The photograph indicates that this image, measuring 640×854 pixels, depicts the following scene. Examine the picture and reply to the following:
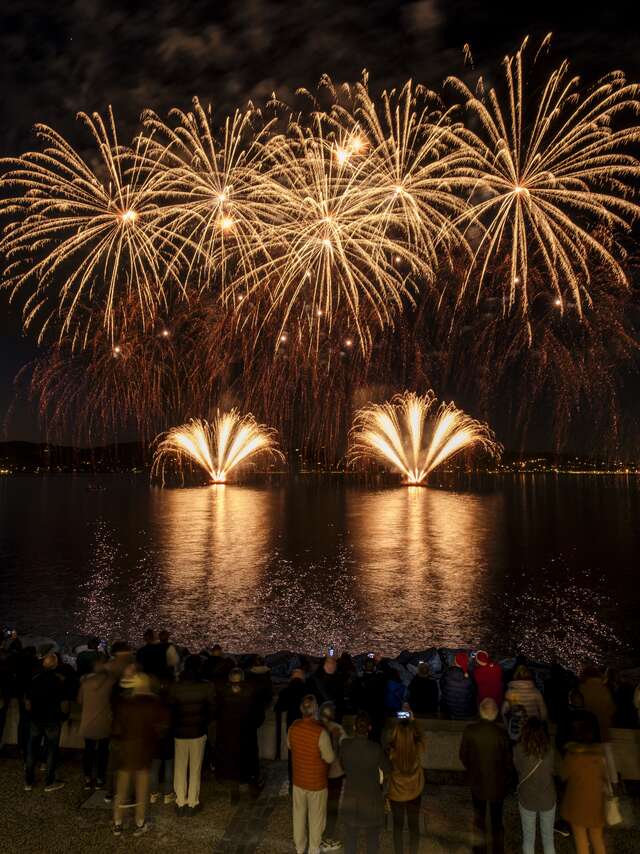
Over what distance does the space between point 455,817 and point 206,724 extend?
10.2ft

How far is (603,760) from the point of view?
6.21 m

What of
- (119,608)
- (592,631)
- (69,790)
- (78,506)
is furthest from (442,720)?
(78,506)

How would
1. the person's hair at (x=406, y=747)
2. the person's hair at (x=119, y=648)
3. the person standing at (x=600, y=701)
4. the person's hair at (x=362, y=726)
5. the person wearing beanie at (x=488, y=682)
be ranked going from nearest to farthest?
1. the person's hair at (x=362, y=726)
2. the person's hair at (x=406, y=747)
3. the person standing at (x=600, y=701)
4. the person's hair at (x=119, y=648)
5. the person wearing beanie at (x=488, y=682)

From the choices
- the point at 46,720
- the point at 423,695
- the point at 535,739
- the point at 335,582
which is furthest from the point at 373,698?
the point at 335,582

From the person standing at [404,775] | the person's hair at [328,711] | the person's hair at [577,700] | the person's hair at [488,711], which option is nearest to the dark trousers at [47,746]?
the person's hair at [328,711]

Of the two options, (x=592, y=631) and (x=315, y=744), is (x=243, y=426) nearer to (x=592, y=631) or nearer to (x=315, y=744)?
(x=592, y=631)

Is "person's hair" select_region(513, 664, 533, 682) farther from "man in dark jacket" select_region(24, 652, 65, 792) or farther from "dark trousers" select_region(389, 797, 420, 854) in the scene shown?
"man in dark jacket" select_region(24, 652, 65, 792)

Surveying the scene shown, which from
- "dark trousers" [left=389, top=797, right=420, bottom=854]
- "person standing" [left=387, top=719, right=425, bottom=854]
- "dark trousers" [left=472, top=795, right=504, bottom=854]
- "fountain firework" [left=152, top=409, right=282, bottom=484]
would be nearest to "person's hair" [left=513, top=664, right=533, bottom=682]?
"dark trousers" [left=472, top=795, right=504, bottom=854]

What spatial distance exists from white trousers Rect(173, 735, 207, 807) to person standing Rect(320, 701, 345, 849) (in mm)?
1597

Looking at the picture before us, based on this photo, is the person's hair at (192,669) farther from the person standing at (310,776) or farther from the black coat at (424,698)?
the black coat at (424,698)

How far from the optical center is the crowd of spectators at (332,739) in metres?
6.30

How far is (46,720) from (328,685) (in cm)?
363

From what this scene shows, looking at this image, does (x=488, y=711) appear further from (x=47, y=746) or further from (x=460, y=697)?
(x=47, y=746)

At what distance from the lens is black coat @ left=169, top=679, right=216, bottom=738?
760cm
